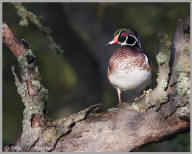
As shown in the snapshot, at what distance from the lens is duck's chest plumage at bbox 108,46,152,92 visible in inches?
158

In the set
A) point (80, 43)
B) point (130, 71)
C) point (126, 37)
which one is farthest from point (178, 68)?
point (80, 43)

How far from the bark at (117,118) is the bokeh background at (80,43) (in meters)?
3.33

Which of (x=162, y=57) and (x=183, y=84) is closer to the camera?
(x=183, y=84)

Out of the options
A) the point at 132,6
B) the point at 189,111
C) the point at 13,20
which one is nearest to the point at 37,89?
the point at 189,111

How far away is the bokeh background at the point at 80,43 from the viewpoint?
730cm

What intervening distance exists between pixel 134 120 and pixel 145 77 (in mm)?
634

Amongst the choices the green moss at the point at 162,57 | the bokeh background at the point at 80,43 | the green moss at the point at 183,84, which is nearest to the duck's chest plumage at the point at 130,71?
the green moss at the point at 162,57

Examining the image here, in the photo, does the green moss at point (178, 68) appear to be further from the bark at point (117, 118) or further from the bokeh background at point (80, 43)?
the bokeh background at point (80, 43)

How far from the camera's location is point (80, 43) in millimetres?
8203

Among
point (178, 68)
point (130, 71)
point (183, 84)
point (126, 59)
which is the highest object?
point (126, 59)

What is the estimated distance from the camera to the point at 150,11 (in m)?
7.59

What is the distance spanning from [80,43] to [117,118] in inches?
187

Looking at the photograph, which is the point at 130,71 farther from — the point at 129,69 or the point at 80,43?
the point at 80,43

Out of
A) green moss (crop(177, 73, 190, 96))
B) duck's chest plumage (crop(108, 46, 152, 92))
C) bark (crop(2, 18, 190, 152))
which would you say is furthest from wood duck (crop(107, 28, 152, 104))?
green moss (crop(177, 73, 190, 96))
